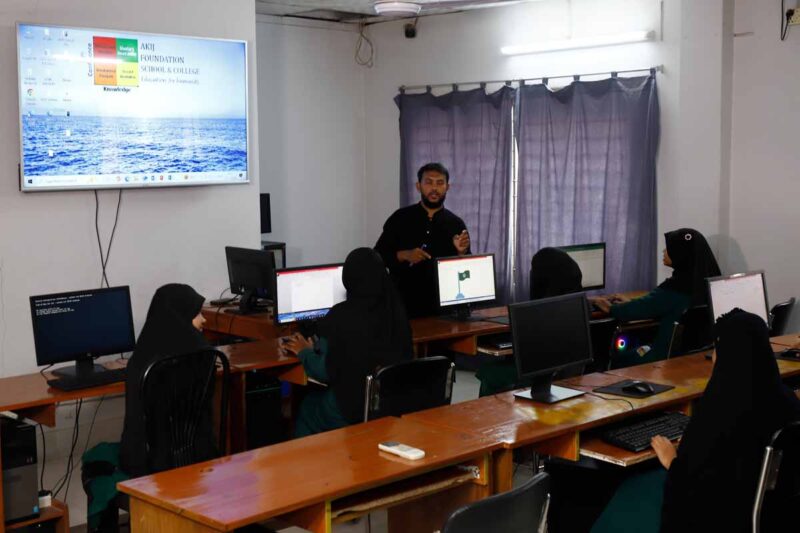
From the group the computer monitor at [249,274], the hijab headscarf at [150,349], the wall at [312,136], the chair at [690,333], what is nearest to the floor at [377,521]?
the hijab headscarf at [150,349]

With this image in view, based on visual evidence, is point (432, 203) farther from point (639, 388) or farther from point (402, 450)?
point (402, 450)

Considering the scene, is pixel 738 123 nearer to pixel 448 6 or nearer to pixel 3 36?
pixel 448 6

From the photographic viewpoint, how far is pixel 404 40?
8.63 m

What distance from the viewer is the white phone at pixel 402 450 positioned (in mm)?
3121

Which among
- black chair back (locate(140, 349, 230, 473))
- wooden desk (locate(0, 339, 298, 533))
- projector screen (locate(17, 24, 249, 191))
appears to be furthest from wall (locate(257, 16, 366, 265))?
black chair back (locate(140, 349, 230, 473))

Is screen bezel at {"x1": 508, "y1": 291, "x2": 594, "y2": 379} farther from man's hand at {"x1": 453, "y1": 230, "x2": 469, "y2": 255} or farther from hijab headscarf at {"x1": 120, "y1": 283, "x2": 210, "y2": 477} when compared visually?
man's hand at {"x1": 453, "y1": 230, "x2": 469, "y2": 255}

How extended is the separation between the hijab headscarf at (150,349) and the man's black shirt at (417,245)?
2548 mm

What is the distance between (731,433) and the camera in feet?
9.94

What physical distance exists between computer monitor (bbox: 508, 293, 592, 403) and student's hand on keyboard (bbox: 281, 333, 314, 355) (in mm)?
1451

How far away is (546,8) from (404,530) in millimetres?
4833

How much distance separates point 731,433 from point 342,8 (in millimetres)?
5565

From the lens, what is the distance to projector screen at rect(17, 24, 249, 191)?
5.71 metres

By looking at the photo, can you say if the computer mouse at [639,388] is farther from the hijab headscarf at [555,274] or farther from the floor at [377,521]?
the hijab headscarf at [555,274]

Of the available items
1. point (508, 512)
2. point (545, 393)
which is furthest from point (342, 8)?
point (508, 512)
